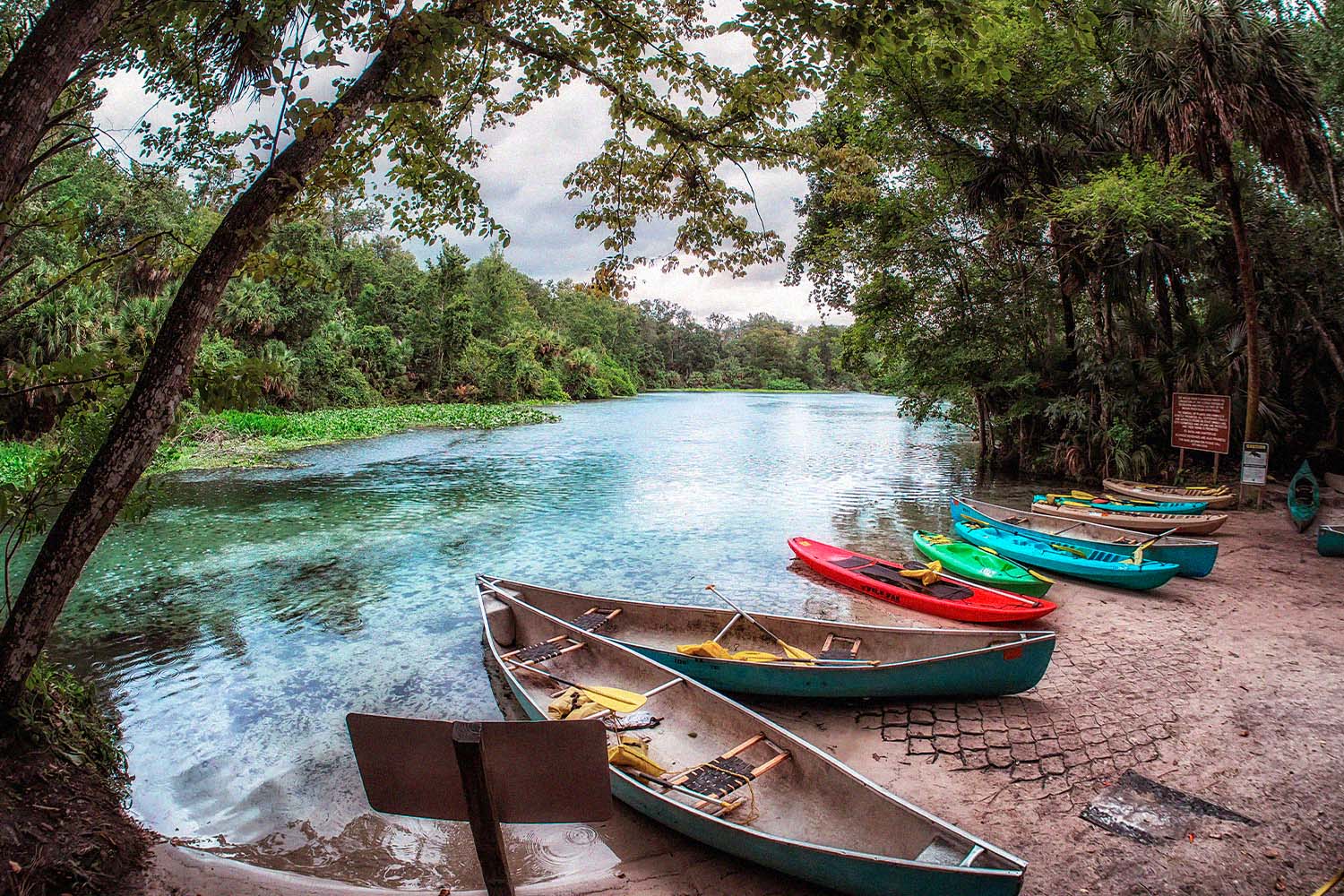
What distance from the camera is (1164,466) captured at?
15820 mm

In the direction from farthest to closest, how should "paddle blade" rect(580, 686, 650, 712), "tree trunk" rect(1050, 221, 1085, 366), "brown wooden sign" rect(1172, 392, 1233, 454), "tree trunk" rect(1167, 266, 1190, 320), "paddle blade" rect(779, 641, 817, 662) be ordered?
1. "tree trunk" rect(1167, 266, 1190, 320)
2. "tree trunk" rect(1050, 221, 1085, 366)
3. "brown wooden sign" rect(1172, 392, 1233, 454)
4. "paddle blade" rect(779, 641, 817, 662)
5. "paddle blade" rect(580, 686, 650, 712)

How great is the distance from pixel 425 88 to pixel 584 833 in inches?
190

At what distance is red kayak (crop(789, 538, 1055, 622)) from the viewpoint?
24.7 ft

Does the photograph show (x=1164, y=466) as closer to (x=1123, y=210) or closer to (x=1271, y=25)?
(x=1123, y=210)

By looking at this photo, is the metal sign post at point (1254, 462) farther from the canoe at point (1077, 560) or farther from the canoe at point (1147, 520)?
the canoe at point (1077, 560)

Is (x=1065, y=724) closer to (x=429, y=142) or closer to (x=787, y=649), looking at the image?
(x=787, y=649)

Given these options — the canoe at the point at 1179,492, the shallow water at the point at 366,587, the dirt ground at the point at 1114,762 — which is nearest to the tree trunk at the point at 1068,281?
the shallow water at the point at 366,587

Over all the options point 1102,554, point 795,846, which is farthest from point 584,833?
point 1102,554

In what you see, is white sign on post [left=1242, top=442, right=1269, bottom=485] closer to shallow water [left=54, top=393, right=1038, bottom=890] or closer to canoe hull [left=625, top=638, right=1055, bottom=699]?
shallow water [left=54, top=393, right=1038, bottom=890]

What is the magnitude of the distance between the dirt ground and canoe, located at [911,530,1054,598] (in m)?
0.71

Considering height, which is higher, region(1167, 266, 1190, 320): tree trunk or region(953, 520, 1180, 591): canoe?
region(1167, 266, 1190, 320): tree trunk

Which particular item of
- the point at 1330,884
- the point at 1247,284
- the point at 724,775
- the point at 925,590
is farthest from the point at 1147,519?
the point at 724,775

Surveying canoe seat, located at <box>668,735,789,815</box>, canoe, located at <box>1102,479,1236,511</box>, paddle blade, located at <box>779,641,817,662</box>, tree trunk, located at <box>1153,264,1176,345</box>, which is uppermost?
tree trunk, located at <box>1153,264,1176,345</box>

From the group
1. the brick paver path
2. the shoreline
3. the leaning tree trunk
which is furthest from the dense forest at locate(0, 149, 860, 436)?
the brick paver path
